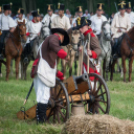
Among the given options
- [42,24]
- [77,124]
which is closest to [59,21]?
[42,24]

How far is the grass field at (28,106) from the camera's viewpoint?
21.1 feet

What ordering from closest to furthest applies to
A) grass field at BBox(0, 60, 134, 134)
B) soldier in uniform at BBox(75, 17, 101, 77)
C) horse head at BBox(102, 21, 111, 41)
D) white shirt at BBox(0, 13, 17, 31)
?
grass field at BBox(0, 60, 134, 134)
soldier in uniform at BBox(75, 17, 101, 77)
horse head at BBox(102, 21, 111, 41)
white shirt at BBox(0, 13, 17, 31)

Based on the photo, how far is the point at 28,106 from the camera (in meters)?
8.34

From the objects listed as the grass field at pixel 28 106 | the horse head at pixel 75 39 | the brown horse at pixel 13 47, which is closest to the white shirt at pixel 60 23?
the brown horse at pixel 13 47

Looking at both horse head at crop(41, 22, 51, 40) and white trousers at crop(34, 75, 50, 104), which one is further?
horse head at crop(41, 22, 51, 40)

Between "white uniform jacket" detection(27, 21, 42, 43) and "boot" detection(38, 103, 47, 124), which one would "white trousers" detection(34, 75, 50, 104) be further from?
"white uniform jacket" detection(27, 21, 42, 43)

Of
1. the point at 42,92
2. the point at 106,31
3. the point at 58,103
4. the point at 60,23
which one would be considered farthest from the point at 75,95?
the point at 60,23

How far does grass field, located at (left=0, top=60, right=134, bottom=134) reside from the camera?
642 centimetres

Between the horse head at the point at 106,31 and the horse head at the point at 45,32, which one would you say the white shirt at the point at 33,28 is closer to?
the horse head at the point at 45,32

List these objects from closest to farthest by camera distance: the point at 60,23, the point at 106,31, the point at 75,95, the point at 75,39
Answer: the point at 75,95 < the point at 75,39 < the point at 106,31 < the point at 60,23

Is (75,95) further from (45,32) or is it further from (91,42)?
(45,32)

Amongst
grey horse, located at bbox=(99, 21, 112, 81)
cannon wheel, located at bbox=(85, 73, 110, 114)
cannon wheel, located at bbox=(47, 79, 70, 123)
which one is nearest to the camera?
cannon wheel, located at bbox=(47, 79, 70, 123)

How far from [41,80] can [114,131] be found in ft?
5.93

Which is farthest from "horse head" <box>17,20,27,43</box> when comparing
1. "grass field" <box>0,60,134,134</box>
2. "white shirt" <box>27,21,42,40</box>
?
"grass field" <box>0,60,134,134</box>
